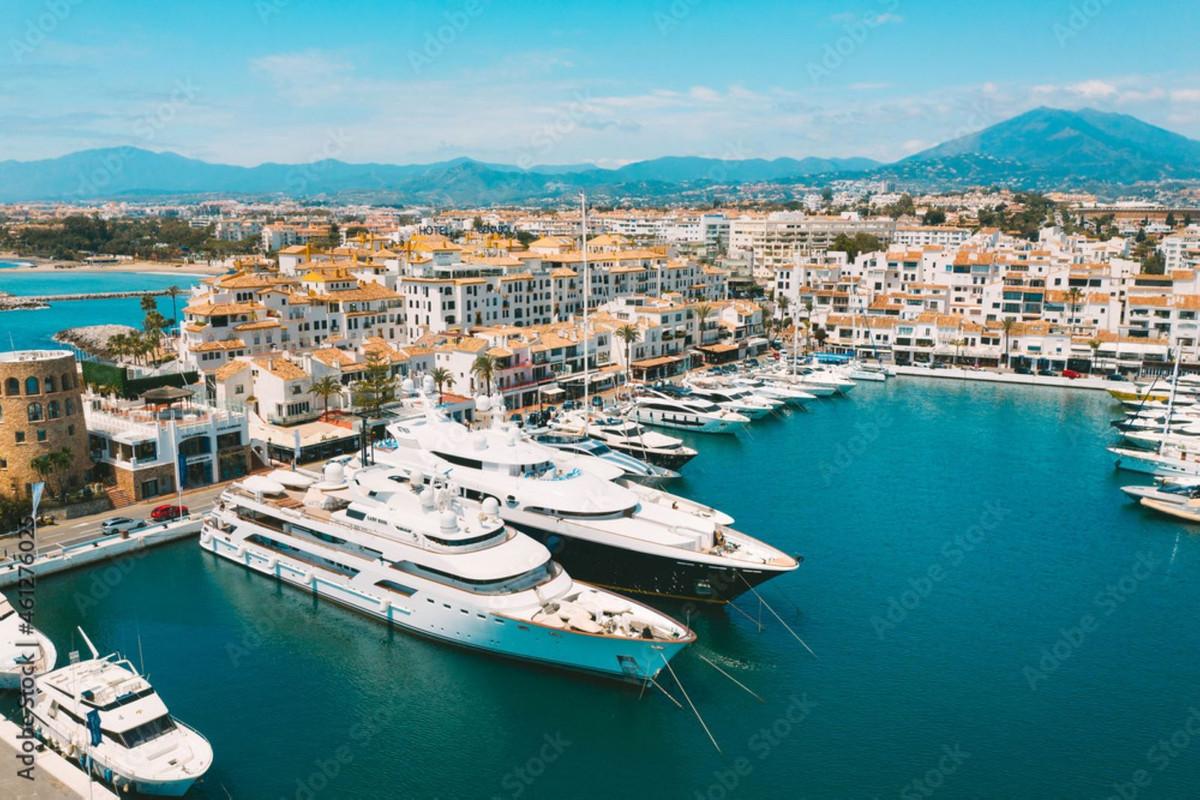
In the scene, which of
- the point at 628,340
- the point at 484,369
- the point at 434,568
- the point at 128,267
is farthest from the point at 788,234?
the point at 128,267

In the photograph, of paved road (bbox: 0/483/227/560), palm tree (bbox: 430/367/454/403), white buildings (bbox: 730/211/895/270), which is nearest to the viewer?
paved road (bbox: 0/483/227/560)

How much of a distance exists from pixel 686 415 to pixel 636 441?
8.85m

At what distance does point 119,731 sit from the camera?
2002 cm

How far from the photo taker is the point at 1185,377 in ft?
221

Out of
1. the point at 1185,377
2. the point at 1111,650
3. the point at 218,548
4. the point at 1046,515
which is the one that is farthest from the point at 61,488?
the point at 1185,377

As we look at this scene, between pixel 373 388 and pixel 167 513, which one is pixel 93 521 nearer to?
pixel 167 513

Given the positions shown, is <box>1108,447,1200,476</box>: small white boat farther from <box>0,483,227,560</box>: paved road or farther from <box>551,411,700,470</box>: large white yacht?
<box>0,483,227,560</box>: paved road

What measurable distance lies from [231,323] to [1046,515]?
47095 millimetres

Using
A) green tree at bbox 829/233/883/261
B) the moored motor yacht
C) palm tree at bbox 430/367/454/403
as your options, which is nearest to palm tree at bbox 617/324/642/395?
palm tree at bbox 430/367/454/403

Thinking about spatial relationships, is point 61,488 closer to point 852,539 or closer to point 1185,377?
point 852,539

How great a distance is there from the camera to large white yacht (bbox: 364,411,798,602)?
95.5 ft

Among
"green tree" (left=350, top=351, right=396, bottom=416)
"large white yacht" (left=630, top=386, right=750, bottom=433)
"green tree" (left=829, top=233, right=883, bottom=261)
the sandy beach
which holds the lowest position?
"large white yacht" (left=630, top=386, right=750, bottom=433)

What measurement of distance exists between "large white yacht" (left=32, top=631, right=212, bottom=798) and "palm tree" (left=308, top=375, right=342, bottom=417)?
25144 millimetres

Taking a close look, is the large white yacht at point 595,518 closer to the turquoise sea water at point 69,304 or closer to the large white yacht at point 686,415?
the large white yacht at point 686,415
